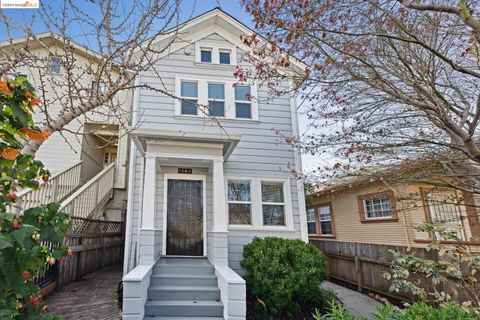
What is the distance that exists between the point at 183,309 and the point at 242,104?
5.53m

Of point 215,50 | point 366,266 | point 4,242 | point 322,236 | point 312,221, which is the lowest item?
point 366,266

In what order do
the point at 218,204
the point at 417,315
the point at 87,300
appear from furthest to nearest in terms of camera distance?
the point at 218,204
the point at 87,300
the point at 417,315

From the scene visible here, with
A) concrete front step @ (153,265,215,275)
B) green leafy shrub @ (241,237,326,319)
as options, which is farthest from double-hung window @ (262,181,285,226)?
concrete front step @ (153,265,215,275)

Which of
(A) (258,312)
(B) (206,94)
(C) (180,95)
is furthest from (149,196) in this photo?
(B) (206,94)

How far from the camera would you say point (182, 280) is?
553cm

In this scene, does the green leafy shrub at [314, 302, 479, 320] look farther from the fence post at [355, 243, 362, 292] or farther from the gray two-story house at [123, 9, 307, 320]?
the fence post at [355, 243, 362, 292]

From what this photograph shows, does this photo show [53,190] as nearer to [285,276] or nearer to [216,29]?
[285,276]

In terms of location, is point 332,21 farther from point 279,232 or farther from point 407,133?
point 279,232

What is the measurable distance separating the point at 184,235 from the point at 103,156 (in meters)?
8.72

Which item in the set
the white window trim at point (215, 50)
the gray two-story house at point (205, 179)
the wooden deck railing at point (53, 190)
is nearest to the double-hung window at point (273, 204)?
the gray two-story house at point (205, 179)

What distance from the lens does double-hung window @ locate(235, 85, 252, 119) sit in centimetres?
817

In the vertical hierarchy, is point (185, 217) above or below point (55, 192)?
below

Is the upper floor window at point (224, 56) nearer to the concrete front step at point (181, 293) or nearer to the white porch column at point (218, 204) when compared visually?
the white porch column at point (218, 204)

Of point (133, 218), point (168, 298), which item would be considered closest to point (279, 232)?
point (168, 298)
